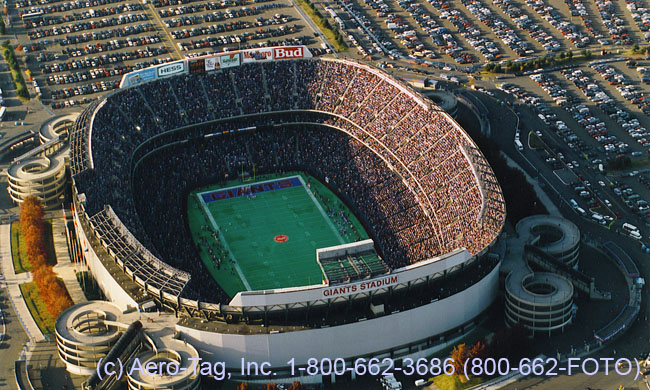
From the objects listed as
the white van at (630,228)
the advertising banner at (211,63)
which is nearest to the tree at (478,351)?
the white van at (630,228)

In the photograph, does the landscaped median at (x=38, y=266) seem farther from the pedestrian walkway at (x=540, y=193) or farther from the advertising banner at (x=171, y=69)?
the pedestrian walkway at (x=540, y=193)

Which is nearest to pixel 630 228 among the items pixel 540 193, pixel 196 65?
pixel 540 193

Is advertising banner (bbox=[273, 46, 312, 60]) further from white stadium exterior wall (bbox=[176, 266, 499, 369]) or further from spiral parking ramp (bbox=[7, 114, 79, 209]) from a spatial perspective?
white stadium exterior wall (bbox=[176, 266, 499, 369])

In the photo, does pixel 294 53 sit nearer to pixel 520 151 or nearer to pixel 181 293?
pixel 520 151

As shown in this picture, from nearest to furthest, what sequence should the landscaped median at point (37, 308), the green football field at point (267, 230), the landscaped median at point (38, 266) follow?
1. the landscaped median at point (37, 308)
2. the landscaped median at point (38, 266)
3. the green football field at point (267, 230)

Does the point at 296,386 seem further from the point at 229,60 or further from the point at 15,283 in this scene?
the point at 229,60

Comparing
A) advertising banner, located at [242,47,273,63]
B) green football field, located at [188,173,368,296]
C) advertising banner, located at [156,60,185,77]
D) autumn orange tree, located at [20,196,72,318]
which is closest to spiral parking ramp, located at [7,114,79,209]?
autumn orange tree, located at [20,196,72,318]

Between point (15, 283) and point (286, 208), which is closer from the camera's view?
point (15, 283)
